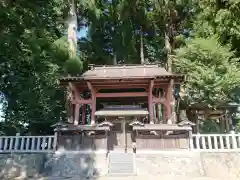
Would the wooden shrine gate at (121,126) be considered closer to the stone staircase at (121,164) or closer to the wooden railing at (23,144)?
the stone staircase at (121,164)

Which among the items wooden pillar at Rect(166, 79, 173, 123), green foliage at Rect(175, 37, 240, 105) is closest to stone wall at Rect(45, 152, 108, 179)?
wooden pillar at Rect(166, 79, 173, 123)

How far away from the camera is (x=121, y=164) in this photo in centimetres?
1023

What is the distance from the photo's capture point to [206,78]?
12422mm

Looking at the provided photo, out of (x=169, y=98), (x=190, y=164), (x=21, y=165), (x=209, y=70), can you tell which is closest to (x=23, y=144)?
(x=21, y=165)

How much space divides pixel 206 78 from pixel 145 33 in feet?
31.6

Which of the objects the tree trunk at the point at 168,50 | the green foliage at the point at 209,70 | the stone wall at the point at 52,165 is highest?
the tree trunk at the point at 168,50

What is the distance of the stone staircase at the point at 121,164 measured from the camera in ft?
31.8

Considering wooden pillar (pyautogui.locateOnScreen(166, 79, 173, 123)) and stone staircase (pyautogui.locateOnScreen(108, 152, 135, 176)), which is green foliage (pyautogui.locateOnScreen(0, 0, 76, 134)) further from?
wooden pillar (pyautogui.locateOnScreen(166, 79, 173, 123))

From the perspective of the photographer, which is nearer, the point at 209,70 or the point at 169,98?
the point at 169,98

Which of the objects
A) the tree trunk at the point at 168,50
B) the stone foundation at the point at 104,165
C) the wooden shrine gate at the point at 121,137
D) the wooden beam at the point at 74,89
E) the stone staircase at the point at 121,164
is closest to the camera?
the stone staircase at the point at 121,164

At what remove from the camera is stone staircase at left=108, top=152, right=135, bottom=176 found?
9.69 meters

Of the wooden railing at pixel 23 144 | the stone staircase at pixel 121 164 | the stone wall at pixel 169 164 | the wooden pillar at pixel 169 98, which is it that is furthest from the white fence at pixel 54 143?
the stone staircase at pixel 121 164

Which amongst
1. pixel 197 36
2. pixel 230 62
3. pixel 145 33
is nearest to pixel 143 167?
pixel 230 62

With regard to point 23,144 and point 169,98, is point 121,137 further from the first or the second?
point 23,144
